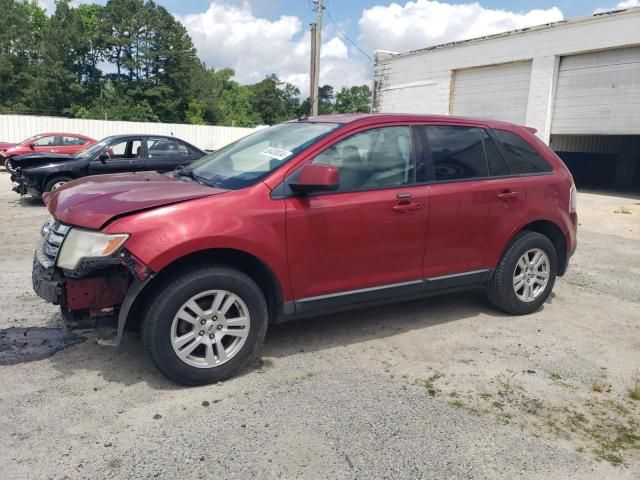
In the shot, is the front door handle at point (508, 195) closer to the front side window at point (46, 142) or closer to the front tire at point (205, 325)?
the front tire at point (205, 325)

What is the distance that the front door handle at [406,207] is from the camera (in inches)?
158

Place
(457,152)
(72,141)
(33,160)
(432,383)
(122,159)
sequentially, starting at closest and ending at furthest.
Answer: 1. (432,383)
2. (457,152)
3. (33,160)
4. (122,159)
5. (72,141)

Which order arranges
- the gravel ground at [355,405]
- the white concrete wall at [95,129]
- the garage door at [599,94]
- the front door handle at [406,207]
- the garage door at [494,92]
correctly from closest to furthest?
the gravel ground at [355,405]
the front door handle at [406,207]
the garage door at [599,94]
the garage door at [494,92]
the white concrete wall at [95,129]

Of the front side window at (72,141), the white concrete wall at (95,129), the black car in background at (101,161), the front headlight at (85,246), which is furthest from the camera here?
the white concrete wall at (95,129)

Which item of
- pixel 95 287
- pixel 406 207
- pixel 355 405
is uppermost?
pixel 406 207

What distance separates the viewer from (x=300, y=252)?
3.67 metres

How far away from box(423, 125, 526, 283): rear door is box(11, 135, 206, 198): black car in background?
7.43 meters

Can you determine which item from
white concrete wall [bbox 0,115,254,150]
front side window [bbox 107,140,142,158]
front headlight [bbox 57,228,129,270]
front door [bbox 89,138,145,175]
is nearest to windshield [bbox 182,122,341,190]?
front headlight [bbox 57,228,129,270]

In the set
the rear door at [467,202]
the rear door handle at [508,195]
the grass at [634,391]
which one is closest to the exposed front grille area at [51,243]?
the rear door at [467,202]

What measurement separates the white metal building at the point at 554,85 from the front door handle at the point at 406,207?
13.7m

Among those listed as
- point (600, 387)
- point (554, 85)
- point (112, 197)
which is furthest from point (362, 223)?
point (554, 85)

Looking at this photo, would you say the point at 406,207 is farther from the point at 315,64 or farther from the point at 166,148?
the point at 315,64

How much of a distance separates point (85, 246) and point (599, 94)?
16.2 metres

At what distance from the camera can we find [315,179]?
3.51m
